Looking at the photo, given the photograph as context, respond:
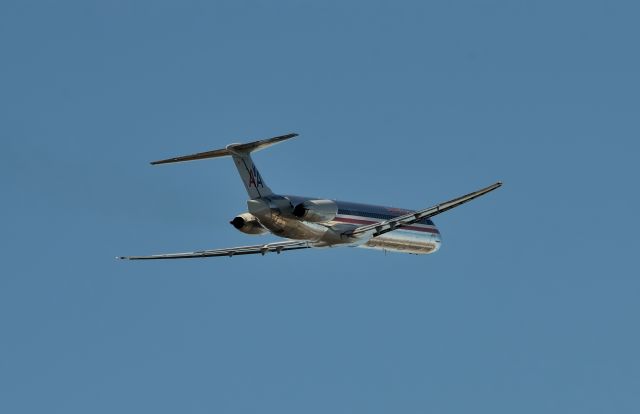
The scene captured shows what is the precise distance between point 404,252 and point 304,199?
43.4 feet

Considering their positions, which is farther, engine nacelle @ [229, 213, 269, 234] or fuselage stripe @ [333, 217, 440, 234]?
fuselage stripe @ [333, 217, 440, 234]

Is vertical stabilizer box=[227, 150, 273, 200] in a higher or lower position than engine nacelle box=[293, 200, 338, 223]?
higher

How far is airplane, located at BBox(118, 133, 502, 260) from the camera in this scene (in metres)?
77.4

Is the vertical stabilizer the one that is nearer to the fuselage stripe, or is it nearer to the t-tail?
the t-tail

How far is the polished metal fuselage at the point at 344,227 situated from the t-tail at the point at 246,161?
54 cm

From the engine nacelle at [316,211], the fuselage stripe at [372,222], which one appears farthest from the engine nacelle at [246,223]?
the fuselage stripe at [372,222]

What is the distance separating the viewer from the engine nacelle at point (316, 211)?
78125 millimetres

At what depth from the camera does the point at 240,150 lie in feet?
252

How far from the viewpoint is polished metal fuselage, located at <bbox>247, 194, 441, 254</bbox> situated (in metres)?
77.8

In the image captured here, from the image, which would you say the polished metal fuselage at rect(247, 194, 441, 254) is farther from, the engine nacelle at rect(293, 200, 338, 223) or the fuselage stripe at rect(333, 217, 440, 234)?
the engine nacelle at rect(293, 200, 338, 223)

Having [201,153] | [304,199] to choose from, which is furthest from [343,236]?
[201,153]

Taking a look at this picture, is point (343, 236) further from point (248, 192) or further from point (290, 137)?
point (290, 137)

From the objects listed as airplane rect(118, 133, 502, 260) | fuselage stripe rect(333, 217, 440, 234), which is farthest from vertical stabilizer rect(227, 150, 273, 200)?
fuselage stripe rect(333, 217, 440, 234)

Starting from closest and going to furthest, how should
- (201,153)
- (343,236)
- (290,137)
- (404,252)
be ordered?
1. (290,137)
2. (201,153)
3. (343,236)
4. (404,252)
